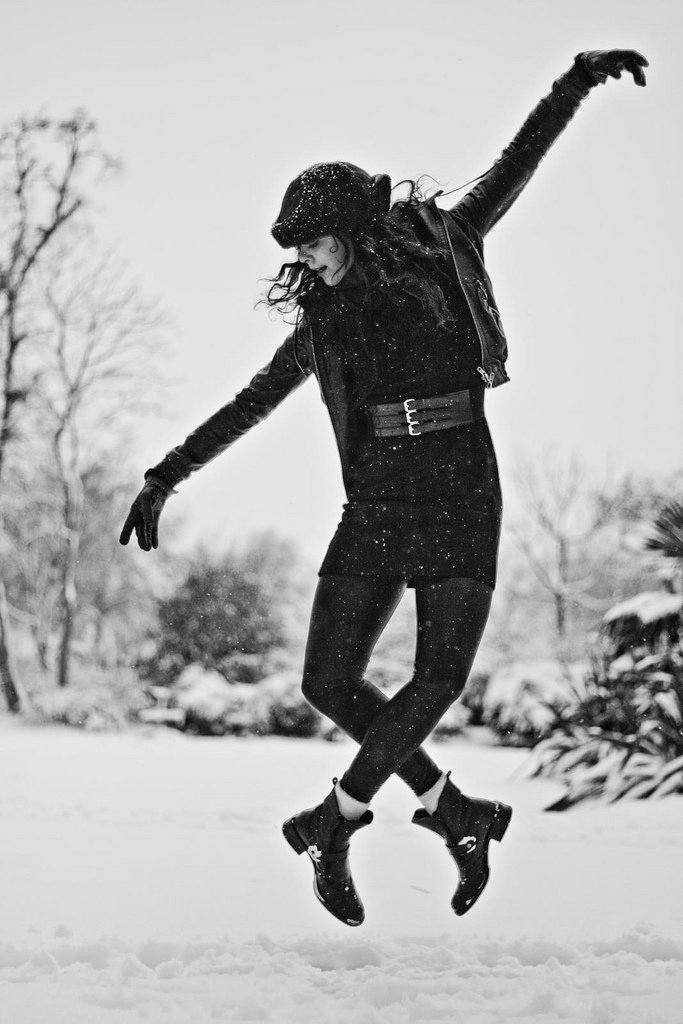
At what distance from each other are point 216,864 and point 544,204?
2528 mm

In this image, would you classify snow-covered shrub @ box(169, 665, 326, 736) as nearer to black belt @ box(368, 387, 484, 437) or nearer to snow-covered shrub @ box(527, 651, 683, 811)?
snow-covered shrub @ box(527, 651, 683, 811)

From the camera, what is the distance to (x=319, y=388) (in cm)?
177

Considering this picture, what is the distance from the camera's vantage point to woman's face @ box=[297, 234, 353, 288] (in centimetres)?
167

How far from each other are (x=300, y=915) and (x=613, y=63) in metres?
2.04

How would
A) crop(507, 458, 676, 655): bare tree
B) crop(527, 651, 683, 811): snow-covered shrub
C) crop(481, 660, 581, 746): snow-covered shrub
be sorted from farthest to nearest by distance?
1. crop(507, 458, 676, 655): bare tree
2. crop(481, 660, 581, 746): snow-covered shrub
3. crop(527, 651, 683, 811): snow-covered shrub

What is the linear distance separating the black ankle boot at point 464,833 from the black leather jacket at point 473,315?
22.4 inches

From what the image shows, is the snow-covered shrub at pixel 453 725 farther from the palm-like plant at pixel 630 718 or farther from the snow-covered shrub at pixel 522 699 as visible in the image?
the palm-like plant at pixel 630 718

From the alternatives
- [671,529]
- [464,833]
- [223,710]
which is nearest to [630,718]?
[671,529]

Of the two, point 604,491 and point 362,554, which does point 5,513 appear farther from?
point 362,554

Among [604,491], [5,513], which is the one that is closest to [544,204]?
[5,513]

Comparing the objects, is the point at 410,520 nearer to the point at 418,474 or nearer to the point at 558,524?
the point at 418,474

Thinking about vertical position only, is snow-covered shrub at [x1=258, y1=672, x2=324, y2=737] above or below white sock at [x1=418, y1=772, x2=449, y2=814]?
below

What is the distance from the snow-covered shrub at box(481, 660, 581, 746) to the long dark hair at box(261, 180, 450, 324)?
4.79m

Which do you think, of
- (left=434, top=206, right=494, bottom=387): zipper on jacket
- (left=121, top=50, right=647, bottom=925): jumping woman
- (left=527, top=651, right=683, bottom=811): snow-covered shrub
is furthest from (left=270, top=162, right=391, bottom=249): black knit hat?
(left=527, top=651, right=683, bottom=811): snow-covered shrub
